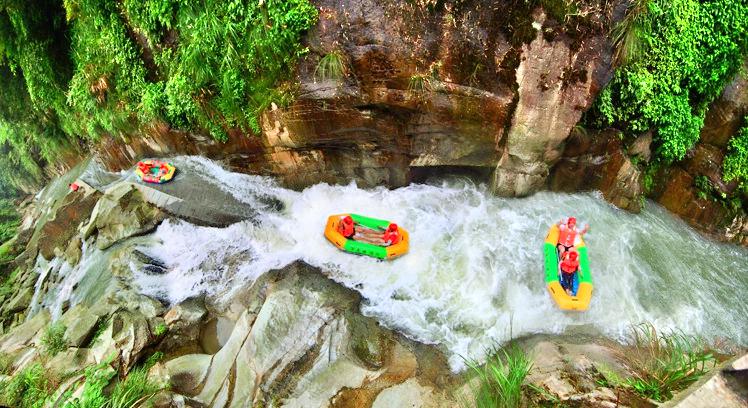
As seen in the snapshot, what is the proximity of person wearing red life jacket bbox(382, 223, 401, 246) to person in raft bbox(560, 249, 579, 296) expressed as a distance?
2.89 meters

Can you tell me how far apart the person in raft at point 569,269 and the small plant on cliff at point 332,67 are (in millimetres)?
4952

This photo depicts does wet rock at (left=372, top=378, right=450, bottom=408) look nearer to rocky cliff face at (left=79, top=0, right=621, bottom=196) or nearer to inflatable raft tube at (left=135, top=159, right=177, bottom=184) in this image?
rocky cliff face at (left=79, top=0, right=621, bottom=196)

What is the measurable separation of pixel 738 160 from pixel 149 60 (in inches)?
455

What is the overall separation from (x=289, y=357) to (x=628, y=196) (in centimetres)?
715

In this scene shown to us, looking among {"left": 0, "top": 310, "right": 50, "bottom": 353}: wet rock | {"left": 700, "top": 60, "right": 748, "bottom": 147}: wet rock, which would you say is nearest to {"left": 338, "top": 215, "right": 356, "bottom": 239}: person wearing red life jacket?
{"left": 0, "top": 310, "right": 50, "bottom": 353}: wet rock

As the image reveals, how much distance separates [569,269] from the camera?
6.20m

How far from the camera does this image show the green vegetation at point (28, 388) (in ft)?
13.8

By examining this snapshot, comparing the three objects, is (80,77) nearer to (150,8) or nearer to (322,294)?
(150,8)

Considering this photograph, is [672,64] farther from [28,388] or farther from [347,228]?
[28,388]

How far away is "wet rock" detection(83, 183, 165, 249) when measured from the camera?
6984 mm

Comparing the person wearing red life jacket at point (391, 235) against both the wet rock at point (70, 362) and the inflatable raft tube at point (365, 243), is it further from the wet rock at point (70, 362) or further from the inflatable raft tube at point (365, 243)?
the wet rock at point (70, 362)

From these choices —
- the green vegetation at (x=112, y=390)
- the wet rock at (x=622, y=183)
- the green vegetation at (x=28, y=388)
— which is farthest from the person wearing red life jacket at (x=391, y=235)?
the green vegetation at (x=28, y=388)

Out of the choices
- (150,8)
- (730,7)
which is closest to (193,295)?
(150,8)

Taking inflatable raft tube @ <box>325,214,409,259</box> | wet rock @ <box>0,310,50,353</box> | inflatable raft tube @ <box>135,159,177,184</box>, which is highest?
inflatable raft tube @ <box>135,159,177,184</box>
